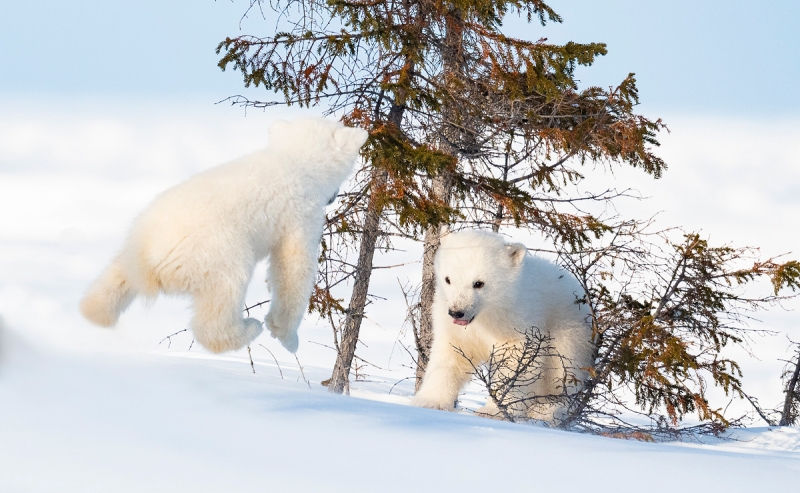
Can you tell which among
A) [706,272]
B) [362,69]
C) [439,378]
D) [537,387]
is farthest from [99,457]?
[362,69]

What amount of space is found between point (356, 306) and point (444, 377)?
2421 millimetres

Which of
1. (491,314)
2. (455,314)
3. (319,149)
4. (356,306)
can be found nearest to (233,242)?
(319,149)

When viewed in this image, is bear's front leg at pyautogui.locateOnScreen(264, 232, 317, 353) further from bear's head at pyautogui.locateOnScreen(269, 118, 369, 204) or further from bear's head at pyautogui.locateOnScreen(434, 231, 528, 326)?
bear's head at pyautogui.locateOnScreen(434, 231, 528, 326)

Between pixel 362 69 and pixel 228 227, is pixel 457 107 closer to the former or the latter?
pixel 362 69

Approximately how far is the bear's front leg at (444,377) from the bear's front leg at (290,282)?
5.39ft

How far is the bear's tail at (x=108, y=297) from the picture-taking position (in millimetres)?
4270

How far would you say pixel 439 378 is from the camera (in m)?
5.83

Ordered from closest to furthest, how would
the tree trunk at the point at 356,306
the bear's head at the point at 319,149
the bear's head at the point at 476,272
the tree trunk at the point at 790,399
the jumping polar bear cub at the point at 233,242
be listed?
1. the jumping polar bear cub at the point at 233,242
2. the bear's head at the point at 319,149
3. the bear's head at the point at 476,272
4. the tree trunk at the point at 790,399
5. the tree trunk at the point at 356,306

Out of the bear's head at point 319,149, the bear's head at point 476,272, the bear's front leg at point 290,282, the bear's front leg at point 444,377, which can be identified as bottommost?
the bear's front leg at point 444,377

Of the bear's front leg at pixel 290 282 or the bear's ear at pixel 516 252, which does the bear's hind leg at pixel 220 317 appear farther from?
the bear's ear at pixel 516 252

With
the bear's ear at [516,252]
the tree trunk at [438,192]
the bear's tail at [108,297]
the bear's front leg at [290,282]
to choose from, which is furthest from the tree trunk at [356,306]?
the bear's tail at [108,297]

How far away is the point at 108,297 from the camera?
14.0 ft

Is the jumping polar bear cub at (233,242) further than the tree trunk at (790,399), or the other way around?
the tree trunk at (790,399)

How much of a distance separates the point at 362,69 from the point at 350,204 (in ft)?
4.51
